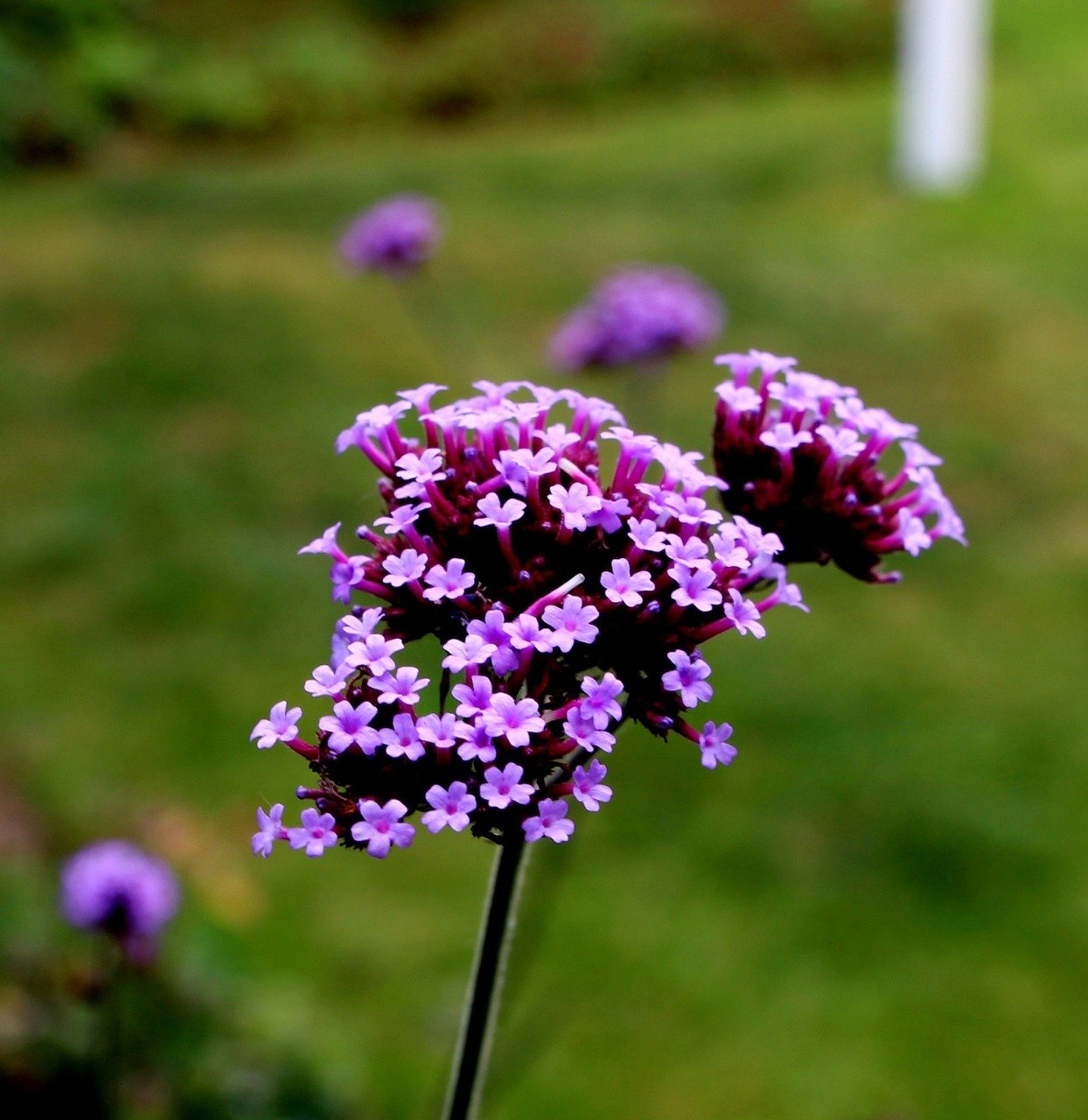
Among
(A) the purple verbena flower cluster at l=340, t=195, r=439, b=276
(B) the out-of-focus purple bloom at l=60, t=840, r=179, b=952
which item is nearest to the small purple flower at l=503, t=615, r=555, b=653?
(B) the out-of-focus purple bloom at l=60, t=840, r=179, b=952

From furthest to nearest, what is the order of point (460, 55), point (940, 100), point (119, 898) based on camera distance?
point (460, 55) < point (940, 100) < point (119, 898)

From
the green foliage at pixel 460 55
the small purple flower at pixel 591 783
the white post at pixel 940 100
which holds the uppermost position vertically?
the green foliage at pixel 460 55

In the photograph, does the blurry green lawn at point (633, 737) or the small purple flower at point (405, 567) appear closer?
the small purple flower at point (405, 567)

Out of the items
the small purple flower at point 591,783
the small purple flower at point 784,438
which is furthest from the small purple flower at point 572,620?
the small purple flower at point 784,438

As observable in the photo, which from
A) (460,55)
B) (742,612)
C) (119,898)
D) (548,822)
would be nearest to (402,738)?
(548,822)

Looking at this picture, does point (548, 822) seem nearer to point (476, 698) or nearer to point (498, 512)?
point (476, 698)

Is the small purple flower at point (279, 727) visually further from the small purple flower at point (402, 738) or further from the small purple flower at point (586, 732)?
the small purple flower at point (586, 732)

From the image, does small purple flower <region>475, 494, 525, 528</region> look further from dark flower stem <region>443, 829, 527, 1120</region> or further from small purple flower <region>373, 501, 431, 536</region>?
dark flower stem <region>443, 829, 527, 1120</region>

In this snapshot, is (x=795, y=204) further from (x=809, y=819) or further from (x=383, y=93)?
(x=809, y=819)
